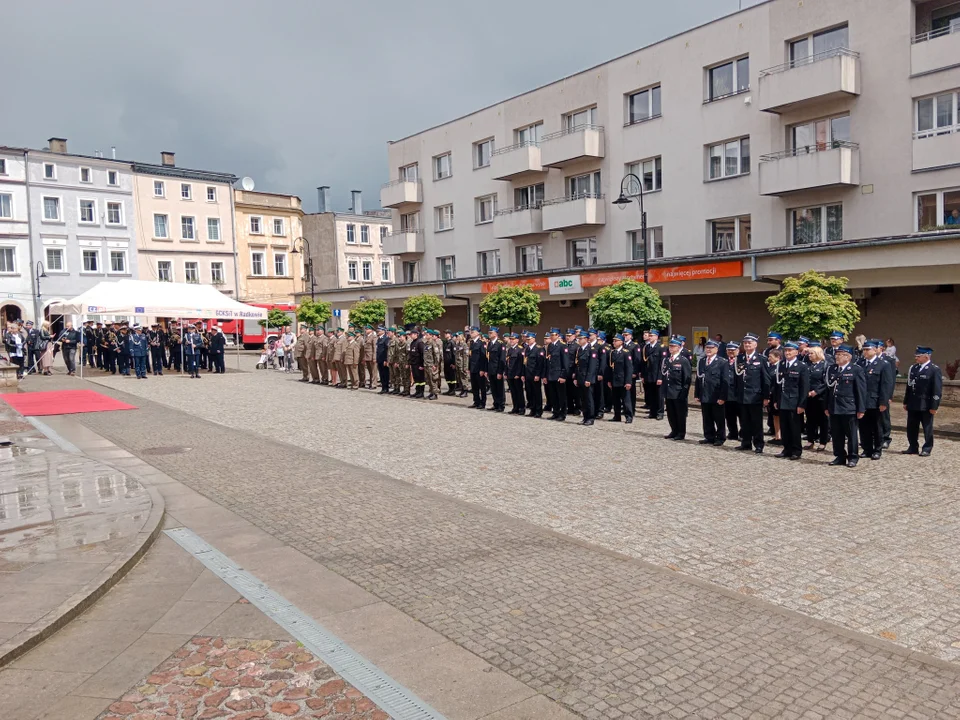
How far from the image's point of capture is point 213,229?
2366 inches

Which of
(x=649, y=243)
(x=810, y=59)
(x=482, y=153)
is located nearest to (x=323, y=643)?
(x=810, y=59)

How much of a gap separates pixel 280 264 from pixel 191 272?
7.54 meters

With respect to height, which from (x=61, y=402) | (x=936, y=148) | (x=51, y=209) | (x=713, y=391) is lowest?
(x=61, y=402)

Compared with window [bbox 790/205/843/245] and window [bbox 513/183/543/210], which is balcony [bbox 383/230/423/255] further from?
window [bbox 790/205/843/245]

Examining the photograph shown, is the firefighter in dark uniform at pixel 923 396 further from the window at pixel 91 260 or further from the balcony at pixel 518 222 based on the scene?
the window at pixel 91 260

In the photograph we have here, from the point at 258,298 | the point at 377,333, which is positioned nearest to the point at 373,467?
the point at 377,333

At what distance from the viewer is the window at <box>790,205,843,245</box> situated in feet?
87.2

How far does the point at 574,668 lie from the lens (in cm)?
493

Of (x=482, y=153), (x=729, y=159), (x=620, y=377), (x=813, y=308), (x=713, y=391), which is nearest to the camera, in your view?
(x=713, y=391)

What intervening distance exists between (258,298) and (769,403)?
54356 millimetres

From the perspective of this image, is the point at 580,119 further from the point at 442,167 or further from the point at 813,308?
the point at 813,308

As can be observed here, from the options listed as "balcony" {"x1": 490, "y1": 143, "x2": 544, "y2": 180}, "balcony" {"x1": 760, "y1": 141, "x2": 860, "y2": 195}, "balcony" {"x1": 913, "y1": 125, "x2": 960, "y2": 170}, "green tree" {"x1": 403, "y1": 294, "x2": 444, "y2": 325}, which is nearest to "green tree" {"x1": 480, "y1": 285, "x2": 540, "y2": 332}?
"green tree" {"x1": 403, "y1": 294, "x2": 444, "y2": 325}

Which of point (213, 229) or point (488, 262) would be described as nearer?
point (488, 262)

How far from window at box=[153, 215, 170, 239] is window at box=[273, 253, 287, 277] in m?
8.94
